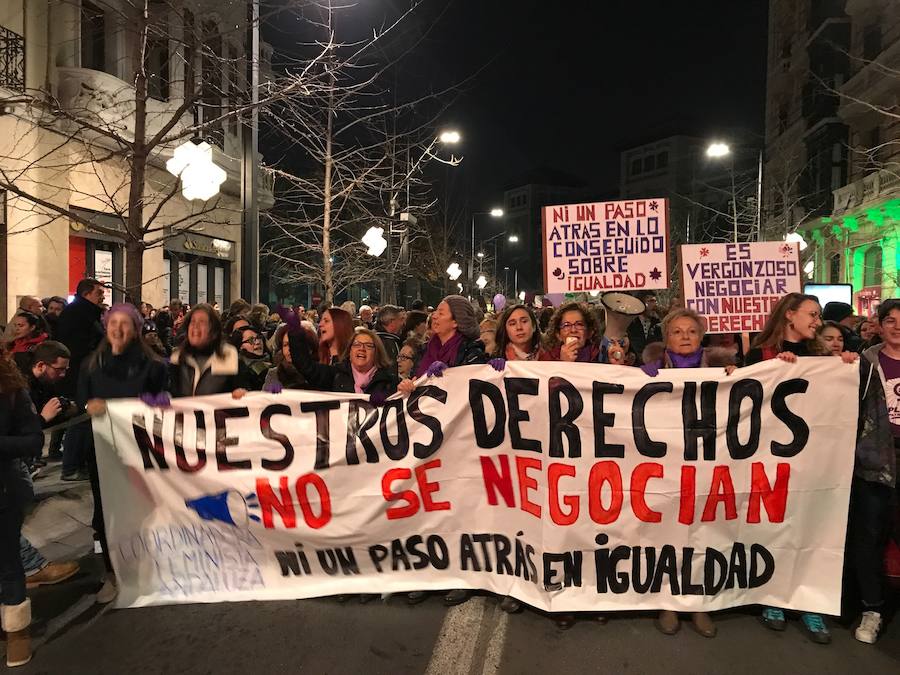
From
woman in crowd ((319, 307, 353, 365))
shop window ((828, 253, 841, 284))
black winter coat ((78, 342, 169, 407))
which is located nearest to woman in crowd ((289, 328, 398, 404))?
woman in crowd ((319, 307, 353, 365))

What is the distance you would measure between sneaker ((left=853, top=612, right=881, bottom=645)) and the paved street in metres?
0.05

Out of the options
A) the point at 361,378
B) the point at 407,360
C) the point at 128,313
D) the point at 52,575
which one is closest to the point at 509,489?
the point at 361,378

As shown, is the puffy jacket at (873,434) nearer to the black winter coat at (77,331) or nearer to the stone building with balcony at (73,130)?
the black winter coat at (77,331)

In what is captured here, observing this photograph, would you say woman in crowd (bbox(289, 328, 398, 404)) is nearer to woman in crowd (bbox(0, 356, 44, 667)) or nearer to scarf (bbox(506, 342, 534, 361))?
scarf (bbox(506, 342, 534, 361))

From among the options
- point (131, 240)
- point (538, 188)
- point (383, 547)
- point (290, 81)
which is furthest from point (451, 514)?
point (538, 188)

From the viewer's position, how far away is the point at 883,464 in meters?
3.71

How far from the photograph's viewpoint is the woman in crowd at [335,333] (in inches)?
212

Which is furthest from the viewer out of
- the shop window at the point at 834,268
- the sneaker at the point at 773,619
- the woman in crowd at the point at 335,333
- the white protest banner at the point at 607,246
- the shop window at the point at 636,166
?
the shop window at the point at 636,166

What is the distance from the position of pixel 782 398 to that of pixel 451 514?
6.77ft

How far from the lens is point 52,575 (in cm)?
451

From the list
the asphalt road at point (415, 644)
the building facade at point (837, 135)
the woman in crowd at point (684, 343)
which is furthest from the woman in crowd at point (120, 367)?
the building facade at point (837, 135)

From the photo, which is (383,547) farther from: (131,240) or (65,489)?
(131,240)

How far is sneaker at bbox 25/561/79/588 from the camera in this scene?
4.46m

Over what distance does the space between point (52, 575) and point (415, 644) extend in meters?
2.64
